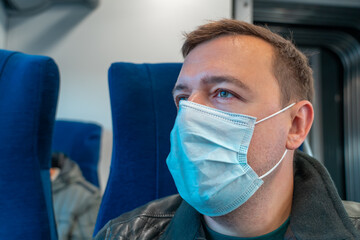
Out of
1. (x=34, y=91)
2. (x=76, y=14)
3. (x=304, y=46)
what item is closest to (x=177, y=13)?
(x=76, y=14)

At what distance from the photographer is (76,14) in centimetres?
303

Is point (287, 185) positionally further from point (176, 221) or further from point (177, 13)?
point (177, 13)

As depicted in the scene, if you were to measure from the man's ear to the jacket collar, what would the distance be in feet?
0.42

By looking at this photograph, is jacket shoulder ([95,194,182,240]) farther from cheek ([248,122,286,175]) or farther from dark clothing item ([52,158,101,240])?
dark clothing item ([52,158,101,240])

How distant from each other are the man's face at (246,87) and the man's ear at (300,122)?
0.12 feet

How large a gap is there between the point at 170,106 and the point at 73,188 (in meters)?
1.38

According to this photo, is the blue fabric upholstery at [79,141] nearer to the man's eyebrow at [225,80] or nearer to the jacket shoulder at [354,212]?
the man's eyebrow at [225,80]

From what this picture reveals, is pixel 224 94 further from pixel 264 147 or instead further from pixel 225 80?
pixel 264 147

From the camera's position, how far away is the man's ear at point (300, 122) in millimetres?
1121

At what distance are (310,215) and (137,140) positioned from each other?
63 centimetres

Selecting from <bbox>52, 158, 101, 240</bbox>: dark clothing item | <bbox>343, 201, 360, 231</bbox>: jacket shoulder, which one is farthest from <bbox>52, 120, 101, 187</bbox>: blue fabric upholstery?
<bbox>343, 201, 360, 231</bbox>: jacket shoulder

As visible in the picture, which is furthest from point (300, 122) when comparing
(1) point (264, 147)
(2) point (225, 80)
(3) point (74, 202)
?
(3) point (74, 202)

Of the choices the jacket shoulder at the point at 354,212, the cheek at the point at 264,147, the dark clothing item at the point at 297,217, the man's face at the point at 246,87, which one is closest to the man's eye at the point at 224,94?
the man's face at the point at 246,87

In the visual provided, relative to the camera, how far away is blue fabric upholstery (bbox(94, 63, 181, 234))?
1265mm
